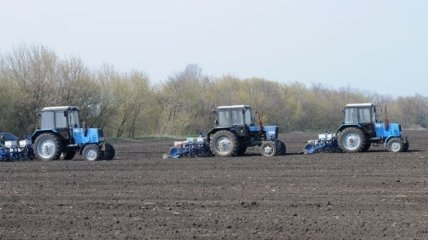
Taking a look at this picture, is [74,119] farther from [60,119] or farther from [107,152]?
[107,152]

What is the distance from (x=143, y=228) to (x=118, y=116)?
48.9 metres

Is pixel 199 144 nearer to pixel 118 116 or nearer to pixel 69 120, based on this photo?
pixel 69 120

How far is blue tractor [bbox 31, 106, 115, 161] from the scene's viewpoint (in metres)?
25.7

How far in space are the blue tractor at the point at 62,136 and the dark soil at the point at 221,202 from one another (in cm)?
436

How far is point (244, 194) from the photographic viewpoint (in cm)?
1372

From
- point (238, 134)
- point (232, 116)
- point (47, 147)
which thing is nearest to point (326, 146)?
point (238, 134)

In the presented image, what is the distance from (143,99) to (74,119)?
34.4 metres

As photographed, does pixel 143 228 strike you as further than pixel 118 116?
No

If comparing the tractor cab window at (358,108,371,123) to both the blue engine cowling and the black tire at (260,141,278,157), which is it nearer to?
the blue engine cowling

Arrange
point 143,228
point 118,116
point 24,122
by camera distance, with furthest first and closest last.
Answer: point 118,116, point 24,122, point 143,228

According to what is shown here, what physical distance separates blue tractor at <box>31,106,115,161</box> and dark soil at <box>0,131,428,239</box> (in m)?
4.36

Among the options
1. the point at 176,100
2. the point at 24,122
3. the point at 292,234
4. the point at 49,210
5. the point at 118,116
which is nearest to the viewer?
the point at 292,234

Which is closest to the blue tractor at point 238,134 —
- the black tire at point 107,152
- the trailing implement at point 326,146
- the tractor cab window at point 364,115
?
the trailing implement at point 326,146

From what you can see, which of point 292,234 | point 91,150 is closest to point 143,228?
point 292,234
